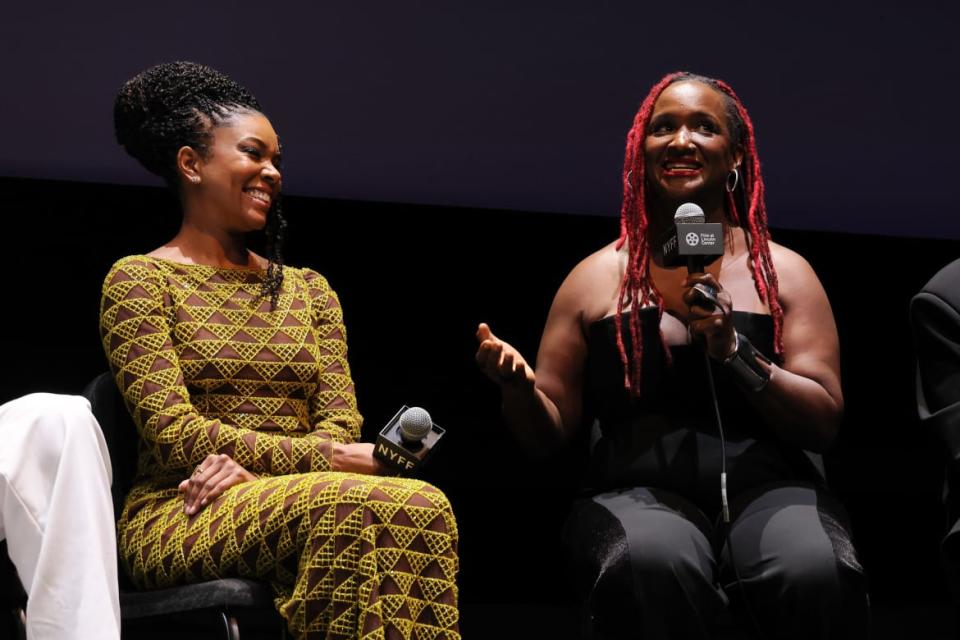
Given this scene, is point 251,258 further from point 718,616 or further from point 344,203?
point 718,616

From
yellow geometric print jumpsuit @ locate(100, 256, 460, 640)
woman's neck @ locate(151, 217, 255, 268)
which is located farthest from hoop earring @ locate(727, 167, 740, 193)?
woman's neck @ locate(151, 217, 255, 268)

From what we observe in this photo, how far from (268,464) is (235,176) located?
638 millimetres

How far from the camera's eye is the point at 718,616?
216 centimetres

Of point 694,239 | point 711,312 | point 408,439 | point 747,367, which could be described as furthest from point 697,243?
point 408,439

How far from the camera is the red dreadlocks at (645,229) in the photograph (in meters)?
2.47

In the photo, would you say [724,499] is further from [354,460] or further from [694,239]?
[354,460]

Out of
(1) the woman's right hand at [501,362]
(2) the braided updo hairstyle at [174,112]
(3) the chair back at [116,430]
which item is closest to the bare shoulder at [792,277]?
(1) the woman's right hand at [501,362]

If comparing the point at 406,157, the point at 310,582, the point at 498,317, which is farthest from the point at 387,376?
the point at 310,582

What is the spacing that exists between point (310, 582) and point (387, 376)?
1.17m

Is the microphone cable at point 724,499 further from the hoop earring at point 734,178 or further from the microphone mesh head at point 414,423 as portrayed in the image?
the microphone mesh head at point 414,423

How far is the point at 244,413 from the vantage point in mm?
2547

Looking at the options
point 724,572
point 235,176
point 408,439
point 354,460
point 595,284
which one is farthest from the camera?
point 235,176

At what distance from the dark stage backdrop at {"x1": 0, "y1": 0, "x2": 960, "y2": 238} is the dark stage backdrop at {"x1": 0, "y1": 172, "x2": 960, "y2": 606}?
88 millimetres

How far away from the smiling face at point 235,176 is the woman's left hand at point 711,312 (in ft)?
3.24
